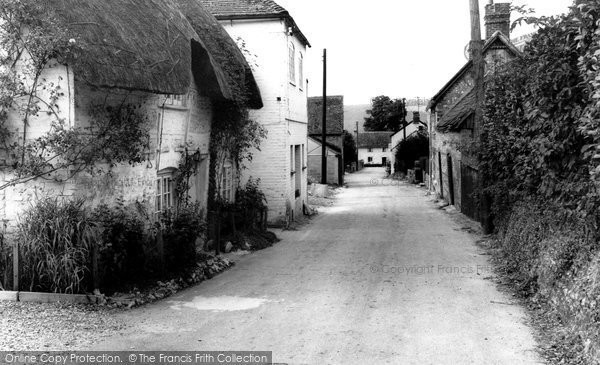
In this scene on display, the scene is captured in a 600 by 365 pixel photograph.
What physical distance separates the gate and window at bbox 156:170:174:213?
1002cm

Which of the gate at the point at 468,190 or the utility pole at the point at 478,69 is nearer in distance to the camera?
the utility pole at the point at 478,69

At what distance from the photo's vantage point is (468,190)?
65.6 feet

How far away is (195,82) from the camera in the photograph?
13.2m

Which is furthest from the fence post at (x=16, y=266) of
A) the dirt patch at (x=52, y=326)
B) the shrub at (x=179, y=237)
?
the shrub at (x=179, y=237)

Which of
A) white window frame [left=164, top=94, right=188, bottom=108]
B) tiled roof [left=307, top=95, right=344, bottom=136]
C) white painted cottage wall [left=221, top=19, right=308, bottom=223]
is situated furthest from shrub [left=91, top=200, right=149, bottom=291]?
tiled roof [left=307, top=95, right=344, bottom=136]

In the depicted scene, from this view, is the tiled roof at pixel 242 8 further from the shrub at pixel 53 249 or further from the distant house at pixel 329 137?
the distant house at pixel 329 137

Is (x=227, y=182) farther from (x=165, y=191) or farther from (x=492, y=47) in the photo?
(x=492, y=47)

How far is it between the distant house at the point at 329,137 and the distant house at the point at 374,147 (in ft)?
142

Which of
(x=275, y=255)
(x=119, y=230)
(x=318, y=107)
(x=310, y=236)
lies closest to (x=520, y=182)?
(x=275, y=255)

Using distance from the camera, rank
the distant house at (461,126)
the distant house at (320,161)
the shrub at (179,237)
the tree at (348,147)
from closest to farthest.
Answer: the shrub at (179,237) < the distant house at (461,126) < the distant house at (320,161) < the tree at (348,147)

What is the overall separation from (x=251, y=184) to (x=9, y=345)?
12.0 m

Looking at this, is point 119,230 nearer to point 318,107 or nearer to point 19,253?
point 19,253

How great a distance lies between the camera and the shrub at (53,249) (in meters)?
7.64

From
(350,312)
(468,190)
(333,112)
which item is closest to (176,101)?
(350,312)
